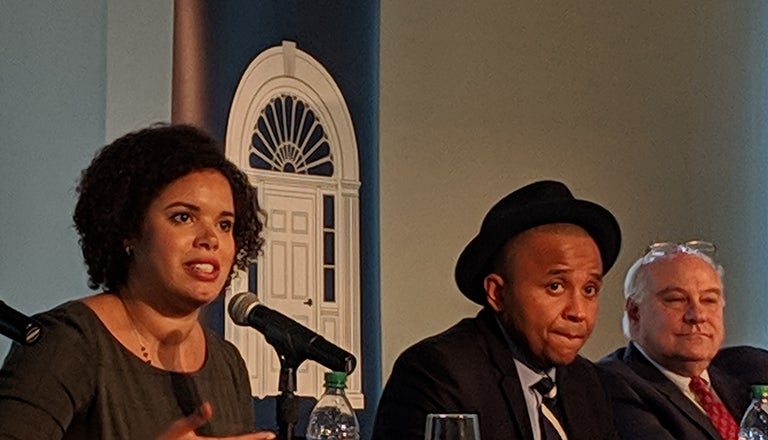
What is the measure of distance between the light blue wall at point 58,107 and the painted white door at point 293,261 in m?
0.70

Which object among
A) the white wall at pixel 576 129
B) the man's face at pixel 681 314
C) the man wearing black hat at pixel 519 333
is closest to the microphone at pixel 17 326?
the man wearing black hat at pixel 519 333

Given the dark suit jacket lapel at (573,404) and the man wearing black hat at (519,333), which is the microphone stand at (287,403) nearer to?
the man wearing black hat at (519,333)

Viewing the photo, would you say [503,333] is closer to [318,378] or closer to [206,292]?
[206,292]

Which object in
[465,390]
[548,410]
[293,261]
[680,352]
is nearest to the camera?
[465,390]

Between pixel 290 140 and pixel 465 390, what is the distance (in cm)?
224

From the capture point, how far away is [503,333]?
2.68 metres

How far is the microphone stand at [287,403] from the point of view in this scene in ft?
7.08

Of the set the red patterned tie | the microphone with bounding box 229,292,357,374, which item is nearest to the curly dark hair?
the microphone with bounding box 229,292,357,374

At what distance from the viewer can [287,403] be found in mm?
2170

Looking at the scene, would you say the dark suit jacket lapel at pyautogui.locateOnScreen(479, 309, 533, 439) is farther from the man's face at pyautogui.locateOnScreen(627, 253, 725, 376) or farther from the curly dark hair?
the man's face at pyautogui.locateOnScreen(627, 253, 725, 376)

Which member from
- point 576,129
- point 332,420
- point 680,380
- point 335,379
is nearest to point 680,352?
point 680,380

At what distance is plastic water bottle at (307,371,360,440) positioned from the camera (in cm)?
245

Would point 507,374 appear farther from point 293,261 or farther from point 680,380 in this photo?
point 293,261

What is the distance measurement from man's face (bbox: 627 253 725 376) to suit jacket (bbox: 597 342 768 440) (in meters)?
0.05
